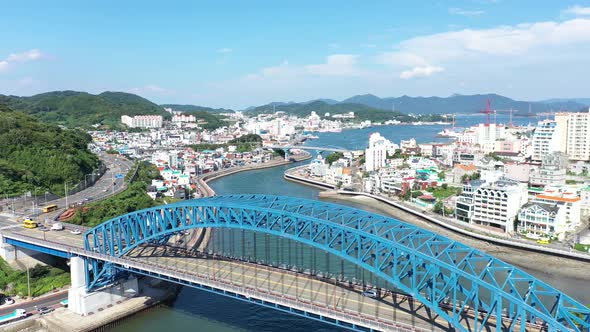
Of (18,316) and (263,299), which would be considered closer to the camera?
(263,299)

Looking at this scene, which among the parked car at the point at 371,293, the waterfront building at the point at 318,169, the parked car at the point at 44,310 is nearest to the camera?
the parked car at the point at 371,293

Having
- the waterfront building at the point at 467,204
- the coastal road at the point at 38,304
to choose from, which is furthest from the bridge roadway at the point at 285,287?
the waterfront building at the point at 467,204

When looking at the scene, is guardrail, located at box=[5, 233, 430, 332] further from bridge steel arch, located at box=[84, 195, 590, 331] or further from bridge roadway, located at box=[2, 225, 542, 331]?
bridge steel arch, located at box=[84, 195, 590, 331]

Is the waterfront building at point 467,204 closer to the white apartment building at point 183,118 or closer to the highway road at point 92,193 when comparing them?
the highway road at point 92,193

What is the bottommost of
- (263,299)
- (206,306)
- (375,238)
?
(206,306)

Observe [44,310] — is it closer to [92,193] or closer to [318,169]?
[92,193]

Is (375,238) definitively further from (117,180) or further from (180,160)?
(180,160)

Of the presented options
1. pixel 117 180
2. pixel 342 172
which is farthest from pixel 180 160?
pixel 342 172
